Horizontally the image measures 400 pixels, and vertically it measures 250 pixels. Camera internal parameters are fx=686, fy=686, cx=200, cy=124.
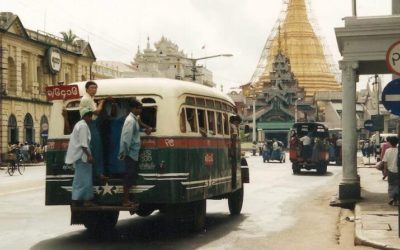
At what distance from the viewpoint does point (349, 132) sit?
55.5 feet

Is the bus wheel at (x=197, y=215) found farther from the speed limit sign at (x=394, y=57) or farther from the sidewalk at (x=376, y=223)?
the speed limit sign at (x=394, y=57)

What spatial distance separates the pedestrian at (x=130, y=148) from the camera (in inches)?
387

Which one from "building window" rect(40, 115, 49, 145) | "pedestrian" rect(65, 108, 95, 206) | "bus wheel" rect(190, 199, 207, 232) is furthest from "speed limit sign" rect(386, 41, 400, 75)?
"building window" rect(40, 115, 49, 145)

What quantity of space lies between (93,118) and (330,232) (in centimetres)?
468

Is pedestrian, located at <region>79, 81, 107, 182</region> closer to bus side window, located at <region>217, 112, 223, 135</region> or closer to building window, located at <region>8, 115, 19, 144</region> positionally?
bus side window, located at <region>217, 112, 223, 135</region>

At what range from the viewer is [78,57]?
67062 mm

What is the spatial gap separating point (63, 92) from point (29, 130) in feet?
158

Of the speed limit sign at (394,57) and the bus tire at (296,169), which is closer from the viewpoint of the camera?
the speed limit sign at (394,57)

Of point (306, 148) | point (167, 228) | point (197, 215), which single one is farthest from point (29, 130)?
point (197, 215)

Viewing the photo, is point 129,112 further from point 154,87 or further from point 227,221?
point 227,221

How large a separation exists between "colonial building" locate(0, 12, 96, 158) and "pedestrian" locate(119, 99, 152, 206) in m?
43.6

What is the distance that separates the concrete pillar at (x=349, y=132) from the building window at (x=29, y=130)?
4298cm

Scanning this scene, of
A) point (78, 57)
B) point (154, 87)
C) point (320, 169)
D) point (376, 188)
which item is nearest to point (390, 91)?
point (154, 87)

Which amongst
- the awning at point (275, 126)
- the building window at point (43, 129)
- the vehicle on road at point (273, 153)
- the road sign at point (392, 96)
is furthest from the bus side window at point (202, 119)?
the awning at point (275, 126)
